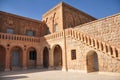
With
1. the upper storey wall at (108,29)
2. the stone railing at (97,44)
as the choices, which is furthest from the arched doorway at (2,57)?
the upper storey wall at (108,29)

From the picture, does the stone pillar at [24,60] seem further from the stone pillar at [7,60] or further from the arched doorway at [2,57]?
the arched doorway at [2,57]

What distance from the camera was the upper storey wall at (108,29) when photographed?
1200 centimetres

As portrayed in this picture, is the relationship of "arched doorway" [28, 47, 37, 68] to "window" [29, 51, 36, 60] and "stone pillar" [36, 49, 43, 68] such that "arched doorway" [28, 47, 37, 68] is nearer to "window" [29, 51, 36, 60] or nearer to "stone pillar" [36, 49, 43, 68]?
"window" [29, 51, 36, 60]

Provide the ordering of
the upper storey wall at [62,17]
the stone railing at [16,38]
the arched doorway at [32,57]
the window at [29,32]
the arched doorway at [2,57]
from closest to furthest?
the stone railing at [16,38] → the arched doorway at [2,57] → the arched doorway at [32,57] → the upper storey wall at [62,17] → the window at [29,32]

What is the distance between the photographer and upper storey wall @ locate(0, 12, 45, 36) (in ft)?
65.9

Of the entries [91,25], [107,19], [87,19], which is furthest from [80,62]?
[87,19]

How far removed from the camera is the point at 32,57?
851 inches

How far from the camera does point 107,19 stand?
1298 cm

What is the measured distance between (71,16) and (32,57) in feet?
33.7

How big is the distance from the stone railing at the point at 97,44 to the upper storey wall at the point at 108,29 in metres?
0.81

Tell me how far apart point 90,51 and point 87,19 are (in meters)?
15.8

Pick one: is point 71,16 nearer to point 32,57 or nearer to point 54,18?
point 54,18

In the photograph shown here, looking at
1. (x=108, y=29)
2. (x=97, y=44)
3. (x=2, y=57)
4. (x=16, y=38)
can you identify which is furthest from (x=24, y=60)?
(x=108, y=29)

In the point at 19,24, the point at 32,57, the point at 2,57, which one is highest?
the point at 19,24
